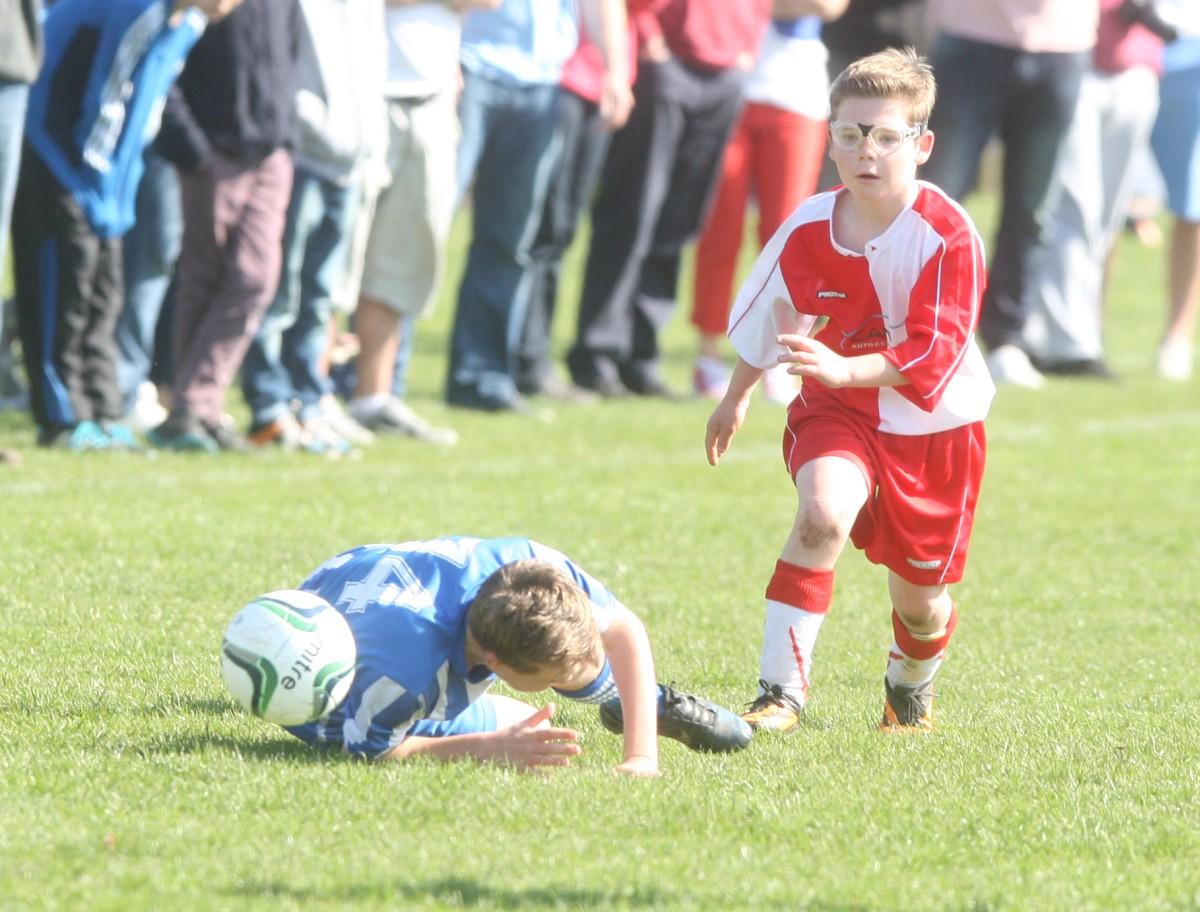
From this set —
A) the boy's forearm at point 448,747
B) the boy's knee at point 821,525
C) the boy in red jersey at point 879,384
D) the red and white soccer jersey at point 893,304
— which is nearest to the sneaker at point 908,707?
the boy in red jersey at point 879,384

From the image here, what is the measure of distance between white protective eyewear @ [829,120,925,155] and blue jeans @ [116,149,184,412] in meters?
4.62

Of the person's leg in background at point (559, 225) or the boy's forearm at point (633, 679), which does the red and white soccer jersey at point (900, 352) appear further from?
the person's leg in background at point (559, 225)

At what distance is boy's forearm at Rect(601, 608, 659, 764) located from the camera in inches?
184

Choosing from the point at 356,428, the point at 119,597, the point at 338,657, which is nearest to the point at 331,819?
the point at 338,657

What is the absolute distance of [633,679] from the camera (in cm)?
468

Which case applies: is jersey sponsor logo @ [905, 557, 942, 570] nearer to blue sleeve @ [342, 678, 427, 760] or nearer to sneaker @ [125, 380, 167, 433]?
blue sleeve @ [342, 678, 427, 760]

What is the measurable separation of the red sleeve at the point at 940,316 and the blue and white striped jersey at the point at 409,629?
1059mm

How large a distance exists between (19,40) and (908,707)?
446 cm

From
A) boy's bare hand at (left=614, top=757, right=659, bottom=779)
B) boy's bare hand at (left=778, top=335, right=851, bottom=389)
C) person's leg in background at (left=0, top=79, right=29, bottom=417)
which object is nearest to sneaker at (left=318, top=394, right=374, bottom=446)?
person's leg in background at (left=0, top=79, right=29, bottom=417)

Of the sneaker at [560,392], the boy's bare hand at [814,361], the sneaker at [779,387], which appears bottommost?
the sneaker at [560,392]

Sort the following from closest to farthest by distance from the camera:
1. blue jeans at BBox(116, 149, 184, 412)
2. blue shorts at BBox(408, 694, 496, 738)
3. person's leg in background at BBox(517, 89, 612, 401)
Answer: blue shorts at BBox(408, 694, 496, 738) < blue jeans at BBox(116, 149, 184, 412) < person's leg in background at BBox(517, 89, 612, 401)

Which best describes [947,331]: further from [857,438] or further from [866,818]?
[866,818]

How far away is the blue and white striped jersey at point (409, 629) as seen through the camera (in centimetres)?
458

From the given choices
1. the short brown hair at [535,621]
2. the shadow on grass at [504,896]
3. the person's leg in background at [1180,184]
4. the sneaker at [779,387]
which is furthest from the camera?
Answer: the person's leg in background at [1180,184]
